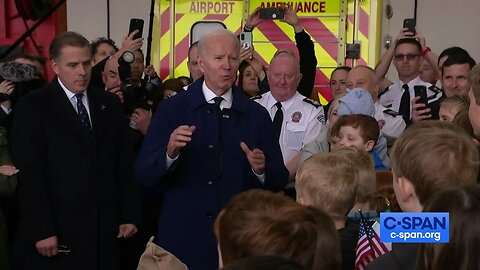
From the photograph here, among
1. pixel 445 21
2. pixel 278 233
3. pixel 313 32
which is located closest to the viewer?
pixel 278 233

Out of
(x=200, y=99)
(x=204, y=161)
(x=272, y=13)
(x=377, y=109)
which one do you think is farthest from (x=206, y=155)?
(x=272, y=13)

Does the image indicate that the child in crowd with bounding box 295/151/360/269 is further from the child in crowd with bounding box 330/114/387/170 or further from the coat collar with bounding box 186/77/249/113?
the child in crowd with bounding box 330/114/387/170

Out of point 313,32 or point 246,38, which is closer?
point 246,38

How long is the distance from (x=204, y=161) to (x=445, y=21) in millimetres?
3570

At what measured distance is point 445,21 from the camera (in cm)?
601

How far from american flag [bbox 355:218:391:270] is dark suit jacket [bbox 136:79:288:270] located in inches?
36.9

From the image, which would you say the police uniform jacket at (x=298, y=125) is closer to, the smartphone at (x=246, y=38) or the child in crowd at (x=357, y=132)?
the child in crowd at (x=357, y=132)

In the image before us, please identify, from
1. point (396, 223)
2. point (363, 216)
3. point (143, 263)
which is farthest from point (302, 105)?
point (396, 223)

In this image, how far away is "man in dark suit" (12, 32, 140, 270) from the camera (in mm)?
3338

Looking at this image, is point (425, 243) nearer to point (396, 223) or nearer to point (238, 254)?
point (396, 223)

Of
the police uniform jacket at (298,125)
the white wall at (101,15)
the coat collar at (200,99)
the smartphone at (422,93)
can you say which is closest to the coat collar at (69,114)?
the coat collar at (200,99)

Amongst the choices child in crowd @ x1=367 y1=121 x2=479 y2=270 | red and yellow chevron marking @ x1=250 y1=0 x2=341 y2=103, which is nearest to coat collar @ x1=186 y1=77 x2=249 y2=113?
child in crowd @ x1=367 y1=121 x2=479 y2=270

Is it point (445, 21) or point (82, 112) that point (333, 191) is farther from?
point (445, 21)

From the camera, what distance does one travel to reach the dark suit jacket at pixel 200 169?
3.11m
